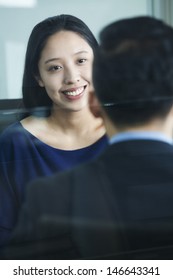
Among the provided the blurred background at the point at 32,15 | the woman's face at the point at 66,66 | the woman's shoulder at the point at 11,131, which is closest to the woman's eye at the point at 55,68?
the woman's face at the point at 66,66

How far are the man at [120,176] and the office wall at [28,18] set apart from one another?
5 cm

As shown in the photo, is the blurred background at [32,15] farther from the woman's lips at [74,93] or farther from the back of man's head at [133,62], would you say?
the woman's lips at [74,93]

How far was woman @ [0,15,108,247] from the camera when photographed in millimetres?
1890

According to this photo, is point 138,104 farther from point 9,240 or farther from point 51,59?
point 9,240

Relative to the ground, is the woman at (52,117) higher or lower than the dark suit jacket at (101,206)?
higher

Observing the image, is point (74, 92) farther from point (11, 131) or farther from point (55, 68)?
point (11, 131)

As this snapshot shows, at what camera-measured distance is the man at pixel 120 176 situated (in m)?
1.89

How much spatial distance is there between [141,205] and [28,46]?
74cm

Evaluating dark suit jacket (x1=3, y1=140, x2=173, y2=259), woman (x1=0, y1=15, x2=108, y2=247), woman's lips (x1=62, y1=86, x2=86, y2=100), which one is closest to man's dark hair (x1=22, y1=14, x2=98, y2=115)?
woman (x1=0, y1=15, x2=108, y2=247)

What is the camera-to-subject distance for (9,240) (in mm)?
1995

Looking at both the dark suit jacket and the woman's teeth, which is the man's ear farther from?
the dark suit jacket
